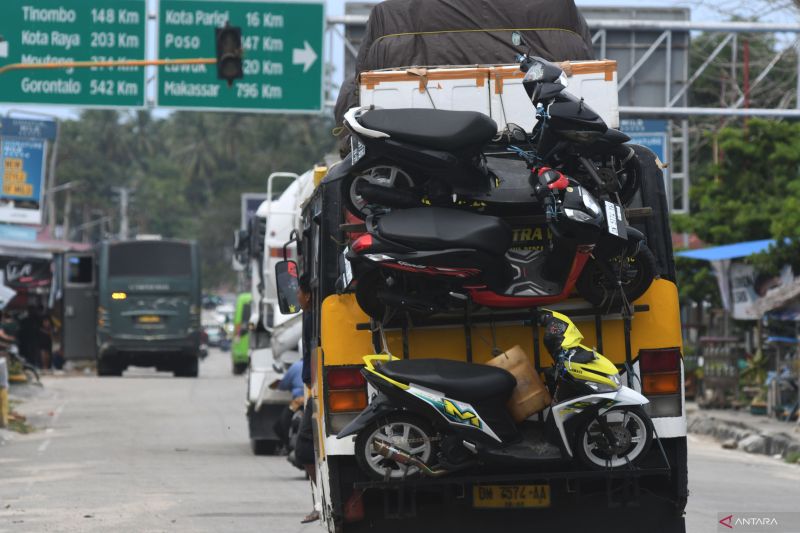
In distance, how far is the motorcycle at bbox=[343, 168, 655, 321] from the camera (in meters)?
7.16

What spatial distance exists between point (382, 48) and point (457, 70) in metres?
1.60

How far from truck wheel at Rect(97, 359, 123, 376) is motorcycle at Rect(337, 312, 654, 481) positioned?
119ft

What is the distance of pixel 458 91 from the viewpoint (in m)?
8.78

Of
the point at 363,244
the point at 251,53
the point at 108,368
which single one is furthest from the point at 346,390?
the point at 108,368

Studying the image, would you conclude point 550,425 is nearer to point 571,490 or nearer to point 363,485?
point 571,490

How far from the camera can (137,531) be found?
11016 millimetres

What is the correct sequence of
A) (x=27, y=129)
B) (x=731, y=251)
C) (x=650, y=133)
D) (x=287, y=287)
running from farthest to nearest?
(x=27, y=129), (x=650, y=133), (x=731, y=251), (x=287, y=287)

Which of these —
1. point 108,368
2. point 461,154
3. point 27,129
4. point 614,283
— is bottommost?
point 108,368

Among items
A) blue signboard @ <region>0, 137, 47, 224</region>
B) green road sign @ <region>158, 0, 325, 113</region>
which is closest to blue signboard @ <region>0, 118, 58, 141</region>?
blue signboard @ <region>0, 137, 47, 224</region>

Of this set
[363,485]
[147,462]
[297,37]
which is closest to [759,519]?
[363,485]

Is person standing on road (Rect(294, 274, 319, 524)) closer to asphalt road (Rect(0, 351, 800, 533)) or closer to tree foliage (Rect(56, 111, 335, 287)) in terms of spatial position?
asphalt road (Rect(0, 351, 800, 533))

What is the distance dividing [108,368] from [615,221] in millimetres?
37431

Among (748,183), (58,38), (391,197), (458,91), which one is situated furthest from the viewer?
(748,183)

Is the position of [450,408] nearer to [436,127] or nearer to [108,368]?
[436,127]
